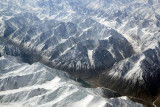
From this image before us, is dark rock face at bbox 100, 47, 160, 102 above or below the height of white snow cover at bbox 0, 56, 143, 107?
below

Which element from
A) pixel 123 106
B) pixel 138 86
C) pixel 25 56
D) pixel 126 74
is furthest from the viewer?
pixel 25 56

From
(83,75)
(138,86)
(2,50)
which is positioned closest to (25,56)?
(2,50)

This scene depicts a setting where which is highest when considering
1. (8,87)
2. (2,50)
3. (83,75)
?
(2,50)

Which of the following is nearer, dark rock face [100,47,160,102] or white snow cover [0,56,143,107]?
white snow cover [0,56,143,107]

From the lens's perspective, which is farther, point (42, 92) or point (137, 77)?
point (137, 77)

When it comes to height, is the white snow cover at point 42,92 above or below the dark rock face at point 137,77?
above

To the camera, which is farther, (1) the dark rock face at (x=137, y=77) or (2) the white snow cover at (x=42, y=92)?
(1) the dark rock face at (x=137, y=77)

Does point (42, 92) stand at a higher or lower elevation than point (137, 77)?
higher

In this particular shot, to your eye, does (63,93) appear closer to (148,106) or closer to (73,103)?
(73,103)
